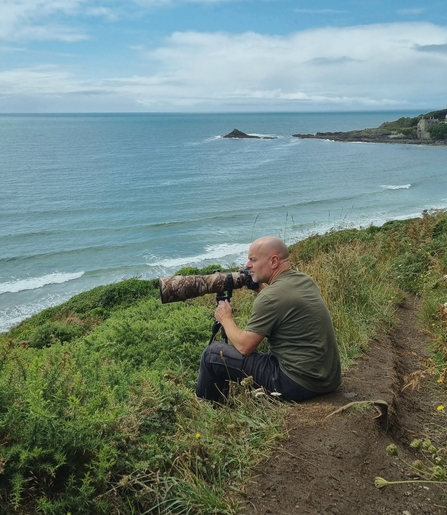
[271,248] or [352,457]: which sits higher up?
[271,248]

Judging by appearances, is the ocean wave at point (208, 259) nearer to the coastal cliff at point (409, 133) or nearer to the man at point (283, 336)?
the man at point (283, 336)

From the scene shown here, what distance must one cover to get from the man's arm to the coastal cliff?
78.8m

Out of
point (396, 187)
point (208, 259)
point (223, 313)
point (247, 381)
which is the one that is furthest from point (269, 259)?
point (396, 187)

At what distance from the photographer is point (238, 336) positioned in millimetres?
3926

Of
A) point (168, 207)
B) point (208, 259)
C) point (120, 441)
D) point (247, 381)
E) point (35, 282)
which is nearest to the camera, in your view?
point (120, 441)

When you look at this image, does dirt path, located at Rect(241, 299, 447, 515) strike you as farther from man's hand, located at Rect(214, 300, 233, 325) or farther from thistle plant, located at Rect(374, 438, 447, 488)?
man's hand, located at Rect(214, 300, 233, 325)

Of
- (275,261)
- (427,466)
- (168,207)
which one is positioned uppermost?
(275,261)

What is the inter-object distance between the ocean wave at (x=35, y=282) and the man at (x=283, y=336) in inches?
723

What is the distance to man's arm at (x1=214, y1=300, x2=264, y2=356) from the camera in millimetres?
3873

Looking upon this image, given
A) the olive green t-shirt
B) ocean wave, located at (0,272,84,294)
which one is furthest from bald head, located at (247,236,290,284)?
ocean wave, located at (0,272,84,294)

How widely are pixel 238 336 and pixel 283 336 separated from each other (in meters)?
0.34

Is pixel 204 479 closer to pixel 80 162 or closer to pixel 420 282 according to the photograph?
pixel 420 282

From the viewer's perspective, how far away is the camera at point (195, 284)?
4.14 metres

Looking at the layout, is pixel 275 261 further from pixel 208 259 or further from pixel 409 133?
pixel 409 133
